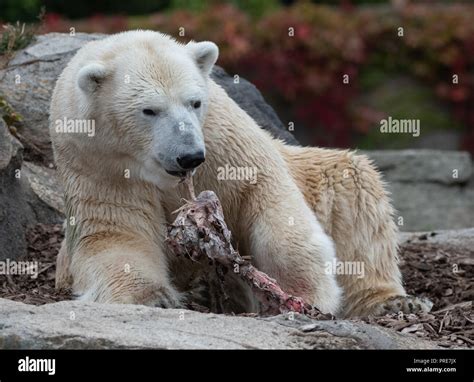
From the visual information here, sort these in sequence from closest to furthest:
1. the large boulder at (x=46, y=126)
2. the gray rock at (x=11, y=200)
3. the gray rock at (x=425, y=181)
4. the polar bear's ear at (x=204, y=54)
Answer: the polar bear's ear at (x=204, y=54), the gray rock at (x=11, y=200), the large boulder at (x=46, y=126), the gray rock at (x=425, y=181)

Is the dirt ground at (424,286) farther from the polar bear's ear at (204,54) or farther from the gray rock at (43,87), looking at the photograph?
the polar bear's ear at (204,54)

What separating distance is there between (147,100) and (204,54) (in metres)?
0.51

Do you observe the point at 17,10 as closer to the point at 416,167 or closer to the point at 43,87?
the point at 416,167

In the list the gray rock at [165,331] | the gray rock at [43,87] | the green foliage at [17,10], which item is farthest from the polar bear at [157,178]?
the green foliage at [17,10]

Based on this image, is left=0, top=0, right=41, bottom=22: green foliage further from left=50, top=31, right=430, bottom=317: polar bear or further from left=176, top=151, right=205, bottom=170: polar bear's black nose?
left=176, top=151, right=205, bottom=170: polar bear's black nose

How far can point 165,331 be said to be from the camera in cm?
431

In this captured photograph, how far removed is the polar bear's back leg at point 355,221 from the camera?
6.12 meters

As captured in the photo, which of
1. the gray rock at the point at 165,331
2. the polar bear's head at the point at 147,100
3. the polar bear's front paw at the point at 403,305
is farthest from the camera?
the polar bear's front paw at the point at 403,305

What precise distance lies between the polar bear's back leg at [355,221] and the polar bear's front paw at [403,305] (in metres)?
0.15

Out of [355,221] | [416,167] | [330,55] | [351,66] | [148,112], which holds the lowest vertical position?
[355,221]

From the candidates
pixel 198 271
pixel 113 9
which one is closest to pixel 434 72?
pixel 113 9

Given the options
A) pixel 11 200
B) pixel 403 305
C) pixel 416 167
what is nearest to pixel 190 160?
pixel 403 305

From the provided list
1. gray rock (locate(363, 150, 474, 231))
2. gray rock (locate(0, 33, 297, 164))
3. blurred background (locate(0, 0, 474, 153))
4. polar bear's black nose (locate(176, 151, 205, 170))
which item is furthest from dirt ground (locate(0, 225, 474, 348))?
blurred background (locate(0, 0, 474, 153))
